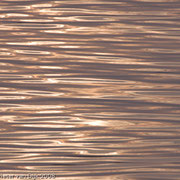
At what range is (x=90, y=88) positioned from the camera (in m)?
0.72

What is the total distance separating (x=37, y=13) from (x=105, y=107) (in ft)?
0.93

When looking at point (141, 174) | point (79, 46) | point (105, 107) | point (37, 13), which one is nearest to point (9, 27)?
point (37, 13)

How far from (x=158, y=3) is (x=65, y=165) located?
0.45 meters

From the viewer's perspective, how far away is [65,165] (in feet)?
2.30

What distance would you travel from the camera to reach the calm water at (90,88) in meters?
0.70

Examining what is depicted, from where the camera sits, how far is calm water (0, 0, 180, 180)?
700mm

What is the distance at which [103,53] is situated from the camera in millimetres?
728

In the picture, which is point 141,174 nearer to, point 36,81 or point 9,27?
point 36,81

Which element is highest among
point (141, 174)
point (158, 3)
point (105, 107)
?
point (158, 3)

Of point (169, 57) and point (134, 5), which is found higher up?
point (134, 5)

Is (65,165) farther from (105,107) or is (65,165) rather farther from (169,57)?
(169,57)

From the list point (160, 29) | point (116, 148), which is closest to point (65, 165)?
point (116, 148)

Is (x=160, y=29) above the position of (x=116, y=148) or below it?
above

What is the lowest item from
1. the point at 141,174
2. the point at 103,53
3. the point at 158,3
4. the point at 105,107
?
the point at 141,174
